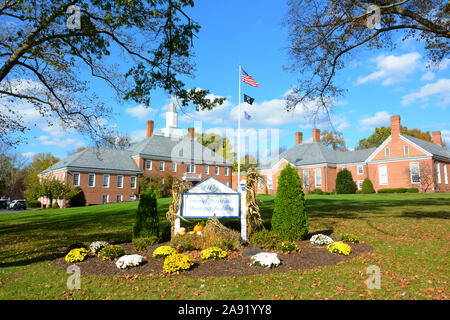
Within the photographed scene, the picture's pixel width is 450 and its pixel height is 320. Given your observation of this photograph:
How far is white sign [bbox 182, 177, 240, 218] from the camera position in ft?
32.4

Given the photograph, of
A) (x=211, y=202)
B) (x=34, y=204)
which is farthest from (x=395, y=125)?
(x=34, y=204)

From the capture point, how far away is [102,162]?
137ft

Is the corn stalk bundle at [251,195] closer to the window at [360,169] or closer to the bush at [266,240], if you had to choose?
the bush at [266,240]

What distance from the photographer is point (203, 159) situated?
167 feet

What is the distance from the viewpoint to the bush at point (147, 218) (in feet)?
32.3

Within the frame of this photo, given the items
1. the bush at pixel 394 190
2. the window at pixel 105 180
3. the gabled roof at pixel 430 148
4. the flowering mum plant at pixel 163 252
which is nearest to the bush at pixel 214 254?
the flowering mum plant at pixel 163 252

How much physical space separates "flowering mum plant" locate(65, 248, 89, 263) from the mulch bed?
0.12 meters

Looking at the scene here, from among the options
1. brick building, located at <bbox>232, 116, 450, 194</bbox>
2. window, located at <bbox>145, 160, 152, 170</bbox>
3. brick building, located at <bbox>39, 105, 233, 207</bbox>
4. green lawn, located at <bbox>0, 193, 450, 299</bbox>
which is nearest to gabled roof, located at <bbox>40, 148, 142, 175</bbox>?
brick building, located at <bbox>39, 105, 233, 207</bbox>

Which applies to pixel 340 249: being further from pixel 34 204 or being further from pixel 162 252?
pixel 34 204

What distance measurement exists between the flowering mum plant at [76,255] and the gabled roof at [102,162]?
106 ft

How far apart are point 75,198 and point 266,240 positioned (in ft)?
111

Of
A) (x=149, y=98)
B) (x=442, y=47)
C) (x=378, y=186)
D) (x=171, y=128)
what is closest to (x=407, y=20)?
(x=442, y=47)

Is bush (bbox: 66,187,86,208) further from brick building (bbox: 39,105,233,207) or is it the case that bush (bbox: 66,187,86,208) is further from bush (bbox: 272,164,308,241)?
bush (bbox: 272,164,308,241)

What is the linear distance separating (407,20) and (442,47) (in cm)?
214
